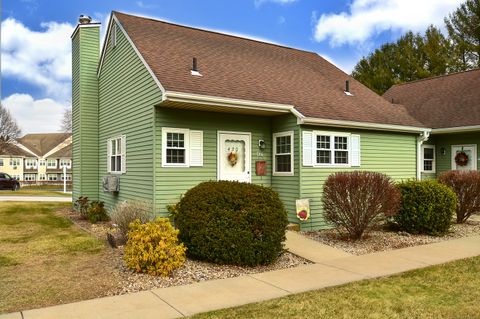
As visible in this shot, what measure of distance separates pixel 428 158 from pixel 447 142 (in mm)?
963

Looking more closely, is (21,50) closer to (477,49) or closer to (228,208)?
(228,208)

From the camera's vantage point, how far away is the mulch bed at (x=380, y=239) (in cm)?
856

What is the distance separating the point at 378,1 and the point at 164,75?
14.1 meters

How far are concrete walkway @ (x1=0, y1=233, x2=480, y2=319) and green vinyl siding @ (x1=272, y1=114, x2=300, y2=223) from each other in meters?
2.19

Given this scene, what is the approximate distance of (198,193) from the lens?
734cm

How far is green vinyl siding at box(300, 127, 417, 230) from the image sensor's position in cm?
1077

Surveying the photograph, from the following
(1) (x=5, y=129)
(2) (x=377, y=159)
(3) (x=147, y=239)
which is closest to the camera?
(3) (x=147, y=239)

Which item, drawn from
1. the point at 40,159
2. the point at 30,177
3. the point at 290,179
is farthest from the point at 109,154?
the point at 30,177

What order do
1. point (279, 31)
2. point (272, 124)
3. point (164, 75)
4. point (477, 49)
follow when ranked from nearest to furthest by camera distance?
point (164, 75) < point (272, 124) < point (279, 31) < point (477, 49)

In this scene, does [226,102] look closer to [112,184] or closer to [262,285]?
[112,184]

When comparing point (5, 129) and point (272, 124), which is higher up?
point (5, 129)

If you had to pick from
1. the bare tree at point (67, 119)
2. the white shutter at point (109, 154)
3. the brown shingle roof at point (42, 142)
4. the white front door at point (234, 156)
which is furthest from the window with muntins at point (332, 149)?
the brown shingle roof at point (42, 142)

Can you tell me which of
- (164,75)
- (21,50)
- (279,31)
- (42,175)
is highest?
(279,31)

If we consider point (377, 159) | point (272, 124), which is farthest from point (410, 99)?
point (272, 124)
